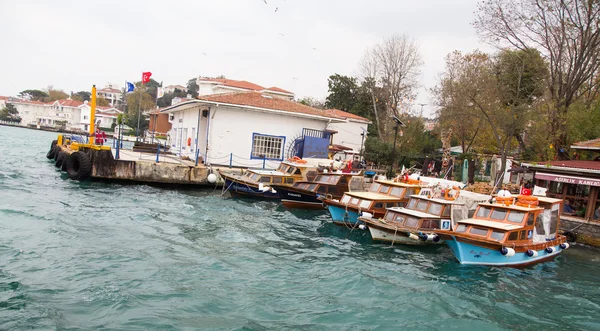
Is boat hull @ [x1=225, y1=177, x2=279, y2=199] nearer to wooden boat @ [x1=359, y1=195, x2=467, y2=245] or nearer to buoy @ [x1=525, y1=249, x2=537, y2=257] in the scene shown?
wooden boat @ [x1=359, y1=195, x2=467, y2=245]

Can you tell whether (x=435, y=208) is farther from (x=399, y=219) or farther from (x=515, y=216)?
(x=515, y=216)

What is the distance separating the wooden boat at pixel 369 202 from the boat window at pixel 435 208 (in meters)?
2.00

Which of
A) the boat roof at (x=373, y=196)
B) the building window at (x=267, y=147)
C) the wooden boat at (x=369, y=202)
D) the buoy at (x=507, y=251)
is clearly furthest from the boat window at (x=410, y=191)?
the building window at (x=267, y=147)

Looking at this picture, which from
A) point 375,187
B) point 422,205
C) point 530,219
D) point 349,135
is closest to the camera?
point 530,219

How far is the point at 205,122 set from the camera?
103 ft

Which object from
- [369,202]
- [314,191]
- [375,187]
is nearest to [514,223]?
[369,202]

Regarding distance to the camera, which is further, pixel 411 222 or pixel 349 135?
pixel 349 135

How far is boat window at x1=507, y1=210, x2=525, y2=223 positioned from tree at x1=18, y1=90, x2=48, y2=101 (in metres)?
152

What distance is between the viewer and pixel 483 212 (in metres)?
15.4

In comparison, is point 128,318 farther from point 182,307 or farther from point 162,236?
point 162,236

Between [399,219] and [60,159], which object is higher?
[399,219]

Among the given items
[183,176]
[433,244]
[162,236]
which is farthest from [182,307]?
[183,176]

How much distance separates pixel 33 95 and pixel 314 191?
143784 mm

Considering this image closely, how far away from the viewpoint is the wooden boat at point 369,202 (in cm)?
1808
